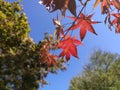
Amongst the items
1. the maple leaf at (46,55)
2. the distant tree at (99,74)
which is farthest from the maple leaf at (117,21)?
the distant tree at (99,74)

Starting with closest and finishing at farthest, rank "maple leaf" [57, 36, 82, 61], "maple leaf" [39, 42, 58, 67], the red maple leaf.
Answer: "maple leaf" [57, 36, 82, 61] → the red maple leaf → "maple leaf" [39, 42, 58, 67]

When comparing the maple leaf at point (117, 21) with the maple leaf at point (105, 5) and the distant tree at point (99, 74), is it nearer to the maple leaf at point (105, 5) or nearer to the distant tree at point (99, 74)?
the maple leaf at point (105, 5)

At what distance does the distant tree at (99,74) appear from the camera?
30.4 metres

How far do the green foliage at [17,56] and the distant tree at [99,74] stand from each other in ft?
49.6

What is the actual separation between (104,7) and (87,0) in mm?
204

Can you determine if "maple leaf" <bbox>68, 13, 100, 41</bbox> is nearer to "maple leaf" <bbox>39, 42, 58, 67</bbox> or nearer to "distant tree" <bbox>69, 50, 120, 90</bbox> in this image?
"maple leaf" <bbox>39, 42, 58, 67</bbox>

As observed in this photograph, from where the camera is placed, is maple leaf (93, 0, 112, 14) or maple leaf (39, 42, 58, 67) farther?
maple leaf (39, 42, 58, 67)

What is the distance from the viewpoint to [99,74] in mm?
31312

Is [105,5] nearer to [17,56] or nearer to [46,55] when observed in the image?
[46,55]

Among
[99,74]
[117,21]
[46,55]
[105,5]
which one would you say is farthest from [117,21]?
[99,74]

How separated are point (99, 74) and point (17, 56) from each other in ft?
57.6

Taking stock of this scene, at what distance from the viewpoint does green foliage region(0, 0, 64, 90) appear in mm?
15148

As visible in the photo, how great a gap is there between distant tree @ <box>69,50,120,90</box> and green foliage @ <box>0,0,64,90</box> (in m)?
15.1

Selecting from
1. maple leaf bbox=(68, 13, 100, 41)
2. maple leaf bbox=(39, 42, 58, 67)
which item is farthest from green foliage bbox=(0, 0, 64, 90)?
maple leaf bbox=(68, 13, 100, 41)
